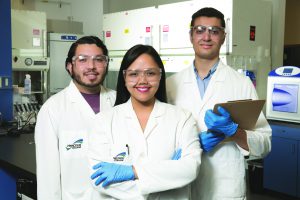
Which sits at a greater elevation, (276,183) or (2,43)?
(2,43)

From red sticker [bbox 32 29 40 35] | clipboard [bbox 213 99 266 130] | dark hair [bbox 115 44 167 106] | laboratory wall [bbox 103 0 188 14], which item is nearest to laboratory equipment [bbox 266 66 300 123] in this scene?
clipboard [bbox 213 99 266 130]

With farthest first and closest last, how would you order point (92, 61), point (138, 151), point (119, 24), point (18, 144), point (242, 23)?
1. point (119, 24)
2. point (242, 23)
3. point (18, 144)
4. point (92, 61)
5. point (138, 151)

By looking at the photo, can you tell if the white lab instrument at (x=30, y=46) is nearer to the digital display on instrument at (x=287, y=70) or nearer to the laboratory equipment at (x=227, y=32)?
the laboratory equipment at (x=227, y=32)

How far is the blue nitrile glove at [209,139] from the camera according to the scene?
1.46 m

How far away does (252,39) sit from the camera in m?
3.59

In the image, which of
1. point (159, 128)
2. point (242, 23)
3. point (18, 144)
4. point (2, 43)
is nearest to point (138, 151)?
point (159, 128)

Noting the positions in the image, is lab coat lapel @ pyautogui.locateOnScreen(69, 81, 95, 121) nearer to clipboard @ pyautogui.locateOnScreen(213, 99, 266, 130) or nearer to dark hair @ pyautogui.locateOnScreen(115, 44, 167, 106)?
dark hair @ pyautogui.locateOnScreen(115, 44, 167, 106)

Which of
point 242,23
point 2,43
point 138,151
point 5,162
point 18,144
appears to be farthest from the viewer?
point 242,23

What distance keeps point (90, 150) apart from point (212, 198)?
24.7 inches

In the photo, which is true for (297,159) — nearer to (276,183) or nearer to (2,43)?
(276,183)

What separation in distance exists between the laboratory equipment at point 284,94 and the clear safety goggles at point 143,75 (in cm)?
257

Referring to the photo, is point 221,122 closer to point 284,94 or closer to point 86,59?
point 86,59

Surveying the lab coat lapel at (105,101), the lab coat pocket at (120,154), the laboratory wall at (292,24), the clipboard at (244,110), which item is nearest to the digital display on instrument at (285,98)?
the laboratory wall at (292,24)

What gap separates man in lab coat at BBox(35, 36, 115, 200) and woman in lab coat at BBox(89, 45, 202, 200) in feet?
0.74
